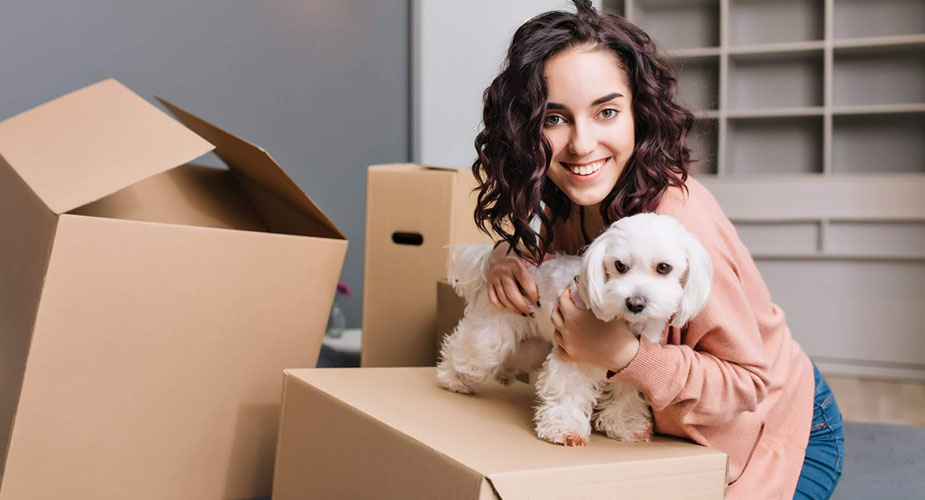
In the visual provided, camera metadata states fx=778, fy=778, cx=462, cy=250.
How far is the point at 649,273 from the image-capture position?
0.82 metres

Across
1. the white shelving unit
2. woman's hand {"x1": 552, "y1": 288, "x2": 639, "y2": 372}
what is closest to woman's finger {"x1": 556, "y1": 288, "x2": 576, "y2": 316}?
woman's hand {"x1": 552, "y1": 288, "x2": 639, "y2": 372}

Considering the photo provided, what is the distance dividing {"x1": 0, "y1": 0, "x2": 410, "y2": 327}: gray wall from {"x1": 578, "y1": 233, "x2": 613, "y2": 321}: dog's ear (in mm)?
1293

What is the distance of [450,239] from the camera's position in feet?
5.78

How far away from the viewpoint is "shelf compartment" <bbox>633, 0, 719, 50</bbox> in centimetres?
336

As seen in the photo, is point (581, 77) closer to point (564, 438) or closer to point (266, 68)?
point (564, 438)

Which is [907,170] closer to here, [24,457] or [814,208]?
[814,208]

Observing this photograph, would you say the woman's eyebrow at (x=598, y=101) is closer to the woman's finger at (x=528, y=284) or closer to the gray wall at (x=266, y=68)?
the woman's finger at (x=528, y=284)

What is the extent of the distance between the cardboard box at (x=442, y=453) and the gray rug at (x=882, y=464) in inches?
24.4

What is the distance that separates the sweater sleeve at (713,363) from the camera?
33.6 inches

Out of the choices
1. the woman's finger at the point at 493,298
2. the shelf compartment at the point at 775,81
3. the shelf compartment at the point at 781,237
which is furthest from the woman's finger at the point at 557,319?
the shelf compartment at the point at 775,81

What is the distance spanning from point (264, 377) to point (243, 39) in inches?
45.2

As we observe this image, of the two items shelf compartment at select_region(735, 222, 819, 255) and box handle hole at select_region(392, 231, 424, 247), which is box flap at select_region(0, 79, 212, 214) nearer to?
box handle hole at select_region(392, 231, 424, 247)

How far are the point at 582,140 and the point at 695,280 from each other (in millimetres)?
239

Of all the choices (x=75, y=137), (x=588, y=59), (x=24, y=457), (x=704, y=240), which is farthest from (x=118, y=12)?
(x=704, y=240)
